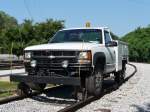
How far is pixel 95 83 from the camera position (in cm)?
1243

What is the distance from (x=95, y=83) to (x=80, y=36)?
2.04 m

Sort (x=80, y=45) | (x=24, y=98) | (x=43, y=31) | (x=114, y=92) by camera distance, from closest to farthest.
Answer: (x=80, y=45)
(x=24, y=98)
(x=114, y=92)
(x=43, y=31)

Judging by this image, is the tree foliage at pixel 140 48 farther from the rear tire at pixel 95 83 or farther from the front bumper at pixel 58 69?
the front bumper at pixel 58 69

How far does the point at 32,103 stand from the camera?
11922 mm

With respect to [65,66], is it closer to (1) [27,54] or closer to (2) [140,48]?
(1) [27,54]

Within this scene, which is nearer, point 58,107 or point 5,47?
point 58,107

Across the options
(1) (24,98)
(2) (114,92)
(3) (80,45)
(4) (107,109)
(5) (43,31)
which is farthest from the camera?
(5) (43,31)

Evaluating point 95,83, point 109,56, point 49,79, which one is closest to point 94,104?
point 95,83

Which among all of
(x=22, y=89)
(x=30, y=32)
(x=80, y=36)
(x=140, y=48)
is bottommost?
(x=22, y=89)

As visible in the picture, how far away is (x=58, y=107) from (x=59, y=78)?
0.78 metres

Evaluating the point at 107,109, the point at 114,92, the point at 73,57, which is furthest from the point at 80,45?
the point at 114,92

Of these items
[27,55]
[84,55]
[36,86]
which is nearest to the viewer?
[84,55]

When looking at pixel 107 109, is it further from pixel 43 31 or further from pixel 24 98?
pixel 43 31

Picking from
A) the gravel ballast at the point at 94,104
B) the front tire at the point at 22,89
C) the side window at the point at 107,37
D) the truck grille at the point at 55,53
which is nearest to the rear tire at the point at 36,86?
the front tire at the point at 22,89
